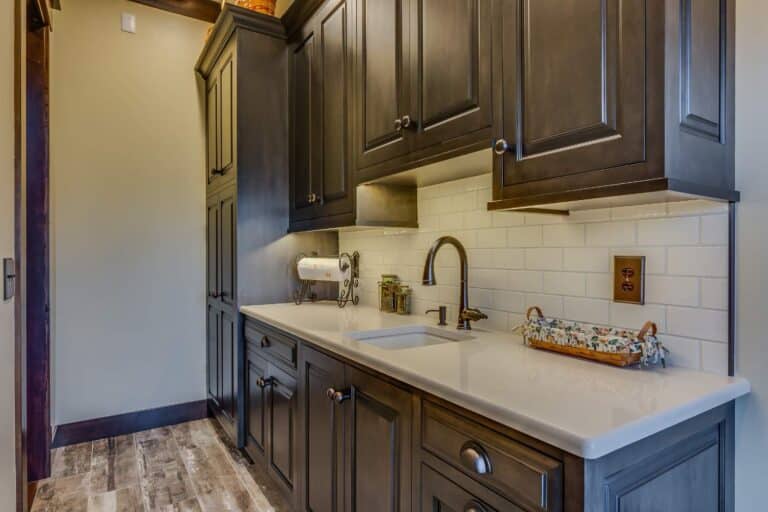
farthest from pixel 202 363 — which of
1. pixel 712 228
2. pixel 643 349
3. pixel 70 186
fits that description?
pixel 712 228

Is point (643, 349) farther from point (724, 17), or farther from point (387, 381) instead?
point (724, 17)

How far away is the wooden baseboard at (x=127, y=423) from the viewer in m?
2.73

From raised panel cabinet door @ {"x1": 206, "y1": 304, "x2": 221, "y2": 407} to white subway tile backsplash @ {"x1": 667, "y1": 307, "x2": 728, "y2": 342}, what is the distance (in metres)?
2.48

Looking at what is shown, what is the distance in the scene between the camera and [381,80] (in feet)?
5.68

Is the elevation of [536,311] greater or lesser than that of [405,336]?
greater

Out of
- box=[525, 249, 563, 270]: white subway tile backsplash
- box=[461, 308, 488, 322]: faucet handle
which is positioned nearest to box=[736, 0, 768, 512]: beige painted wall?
box=[525, 249, 563, 270]: white subway tile backsplash

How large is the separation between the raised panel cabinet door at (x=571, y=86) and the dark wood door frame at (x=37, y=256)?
7.72 ft

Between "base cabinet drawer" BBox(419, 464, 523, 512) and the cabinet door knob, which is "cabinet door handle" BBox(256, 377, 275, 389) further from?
the cabinet door knob

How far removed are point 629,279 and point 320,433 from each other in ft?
3.73

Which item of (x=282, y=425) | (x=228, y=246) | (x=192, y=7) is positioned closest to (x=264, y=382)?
(x=282, y=425)

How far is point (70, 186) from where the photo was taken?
274 cm

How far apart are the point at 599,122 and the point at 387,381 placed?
0.84 metres

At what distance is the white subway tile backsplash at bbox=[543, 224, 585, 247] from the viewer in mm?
1374

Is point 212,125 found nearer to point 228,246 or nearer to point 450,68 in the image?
point 228,246
